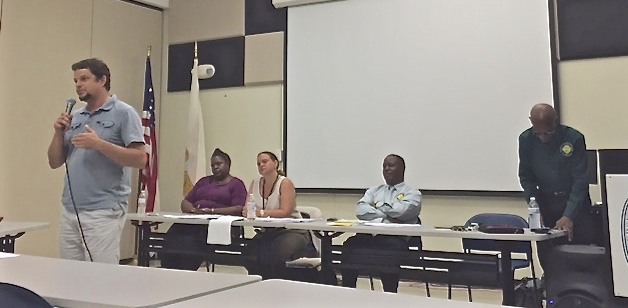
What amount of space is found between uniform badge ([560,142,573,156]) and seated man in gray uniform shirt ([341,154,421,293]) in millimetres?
891

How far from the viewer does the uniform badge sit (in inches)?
124

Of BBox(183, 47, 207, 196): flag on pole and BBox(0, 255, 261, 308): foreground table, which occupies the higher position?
BBox(183, 47, 207, 196): flag on pole

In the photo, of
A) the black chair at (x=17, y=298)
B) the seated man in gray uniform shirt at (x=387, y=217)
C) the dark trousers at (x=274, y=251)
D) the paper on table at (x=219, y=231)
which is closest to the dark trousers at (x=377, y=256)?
the seated man in gray uniform shirt at (x=387, y=217)

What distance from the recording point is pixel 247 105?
223 inches

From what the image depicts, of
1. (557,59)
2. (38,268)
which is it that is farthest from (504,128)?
(38,268)

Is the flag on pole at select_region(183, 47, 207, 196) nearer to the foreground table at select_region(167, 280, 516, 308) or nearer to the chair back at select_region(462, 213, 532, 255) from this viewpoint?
the chair back at select_region(462, 213, 532, 255)

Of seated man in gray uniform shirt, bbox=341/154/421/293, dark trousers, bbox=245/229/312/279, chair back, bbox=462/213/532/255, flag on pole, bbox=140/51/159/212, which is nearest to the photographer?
seated man in gray uniform shirt, bbox=341/154/421/293

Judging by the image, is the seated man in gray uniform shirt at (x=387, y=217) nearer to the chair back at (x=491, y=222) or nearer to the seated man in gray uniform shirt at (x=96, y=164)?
the chair back at (x=491, y=222)

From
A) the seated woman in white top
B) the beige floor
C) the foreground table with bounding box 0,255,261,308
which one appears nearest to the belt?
the beige floor

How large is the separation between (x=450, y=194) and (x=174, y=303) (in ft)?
12.6

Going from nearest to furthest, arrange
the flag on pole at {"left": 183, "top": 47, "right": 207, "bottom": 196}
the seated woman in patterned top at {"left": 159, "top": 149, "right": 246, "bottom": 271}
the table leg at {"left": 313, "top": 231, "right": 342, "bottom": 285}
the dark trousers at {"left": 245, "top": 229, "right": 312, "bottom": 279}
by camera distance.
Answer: the table leg at {"left": 313, "top": 231, "right": 342, "bottom": 285}
the dark trousers at {"left": 245, "top": 229, "right": 312, "bottom": 279}
the seated woman in patterned top at {"left": 159, "top": 149, "right": 246, "bottom": 271}
the flag on pole at {"left": 183, "top": 47, "right": 207, "bottom": 196}

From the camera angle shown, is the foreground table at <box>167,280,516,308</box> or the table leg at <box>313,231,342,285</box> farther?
the table leg at <box>313,231,342,285</box>

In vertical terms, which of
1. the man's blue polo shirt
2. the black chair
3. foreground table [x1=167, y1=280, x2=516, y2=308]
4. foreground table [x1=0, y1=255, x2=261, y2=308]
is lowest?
foreground table [x1=167, y1=280, x2=516, y2=308]

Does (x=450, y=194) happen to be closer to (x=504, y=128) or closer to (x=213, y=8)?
(x=504, y=128)
